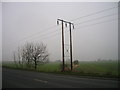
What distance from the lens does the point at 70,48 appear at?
813 inches

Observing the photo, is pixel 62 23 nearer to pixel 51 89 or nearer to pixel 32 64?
pixel 51 89

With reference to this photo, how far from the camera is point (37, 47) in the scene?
39719mm

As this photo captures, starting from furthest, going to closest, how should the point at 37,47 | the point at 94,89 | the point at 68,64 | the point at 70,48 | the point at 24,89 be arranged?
the point at 37,47, the point at 68,64, the point at 70,48, the point at 24,89, the point at 94,89

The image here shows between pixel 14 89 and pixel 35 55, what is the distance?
2967 centimetres

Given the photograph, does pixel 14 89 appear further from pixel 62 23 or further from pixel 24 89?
pixel 62 23

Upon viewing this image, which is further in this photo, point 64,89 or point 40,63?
point 40,63

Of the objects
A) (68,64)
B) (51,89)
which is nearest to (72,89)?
(51,89)

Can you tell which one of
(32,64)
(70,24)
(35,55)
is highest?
(70,24)

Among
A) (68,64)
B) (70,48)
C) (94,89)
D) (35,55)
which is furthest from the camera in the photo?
(35,55)

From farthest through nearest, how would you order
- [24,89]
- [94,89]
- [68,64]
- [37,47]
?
[37,47] < [68,64] < [24,89] < [94,89]

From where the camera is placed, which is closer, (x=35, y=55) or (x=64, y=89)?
(x=64, y=89)

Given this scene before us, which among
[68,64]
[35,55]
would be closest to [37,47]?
[35,55]

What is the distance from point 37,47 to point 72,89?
33141 mm

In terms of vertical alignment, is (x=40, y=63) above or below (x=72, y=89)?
below
